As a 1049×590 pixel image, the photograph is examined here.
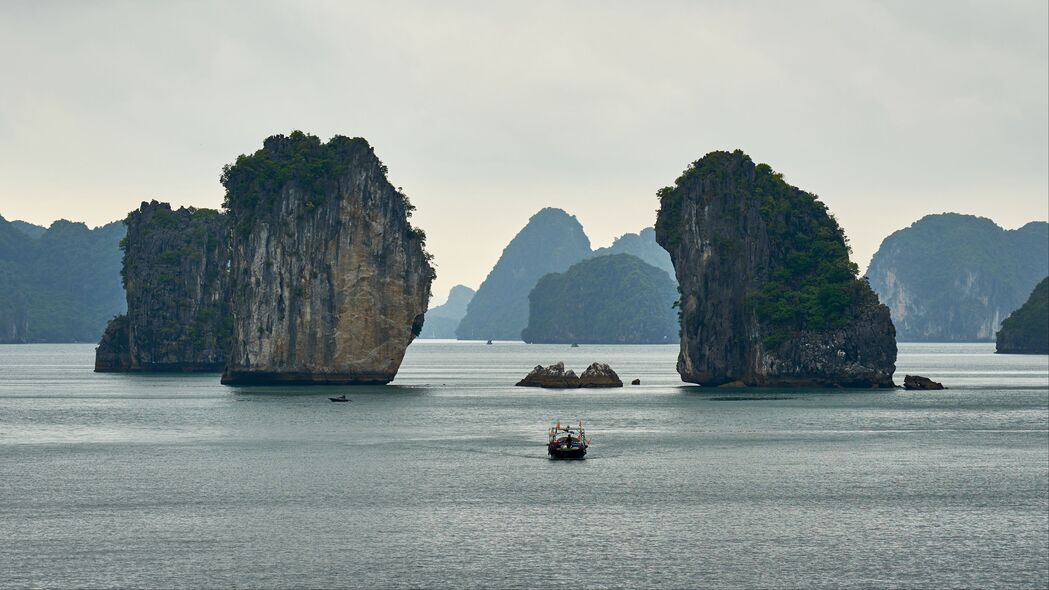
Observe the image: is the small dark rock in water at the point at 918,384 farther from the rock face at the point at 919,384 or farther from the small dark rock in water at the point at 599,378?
the small dark rock in water at the point at 599,378

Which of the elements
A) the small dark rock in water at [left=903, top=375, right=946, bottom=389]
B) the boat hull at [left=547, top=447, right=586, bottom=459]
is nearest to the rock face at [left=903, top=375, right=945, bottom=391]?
the small dark rock in water at [left=903, top=375, right=946, bottom=389]

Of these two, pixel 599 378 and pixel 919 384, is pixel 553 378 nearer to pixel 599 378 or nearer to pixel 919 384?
pixel 599 378

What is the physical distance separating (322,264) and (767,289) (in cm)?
5143

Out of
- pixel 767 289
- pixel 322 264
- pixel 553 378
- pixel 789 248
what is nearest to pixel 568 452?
pixel 322 264

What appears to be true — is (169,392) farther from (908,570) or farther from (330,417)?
(908,570)

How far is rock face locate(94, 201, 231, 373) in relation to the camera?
191 m

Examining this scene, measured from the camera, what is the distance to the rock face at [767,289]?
141 metres

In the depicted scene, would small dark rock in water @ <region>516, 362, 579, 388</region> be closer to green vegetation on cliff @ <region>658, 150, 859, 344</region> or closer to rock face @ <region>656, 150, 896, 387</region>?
rock face @ <region>656, 150, 896, 387</region>

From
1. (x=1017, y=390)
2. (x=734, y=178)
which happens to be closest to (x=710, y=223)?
(x=734, y=178)

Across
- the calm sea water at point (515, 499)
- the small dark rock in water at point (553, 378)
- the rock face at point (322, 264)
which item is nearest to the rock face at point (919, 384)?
the calm sea water at point (515, 499)

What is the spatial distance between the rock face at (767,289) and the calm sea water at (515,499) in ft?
102

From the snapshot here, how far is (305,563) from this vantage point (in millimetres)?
42969

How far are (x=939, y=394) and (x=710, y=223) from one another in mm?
32294

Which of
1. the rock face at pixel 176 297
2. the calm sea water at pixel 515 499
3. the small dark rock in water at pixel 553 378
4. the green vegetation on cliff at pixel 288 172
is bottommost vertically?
the calm sea water at pixel 515 499
